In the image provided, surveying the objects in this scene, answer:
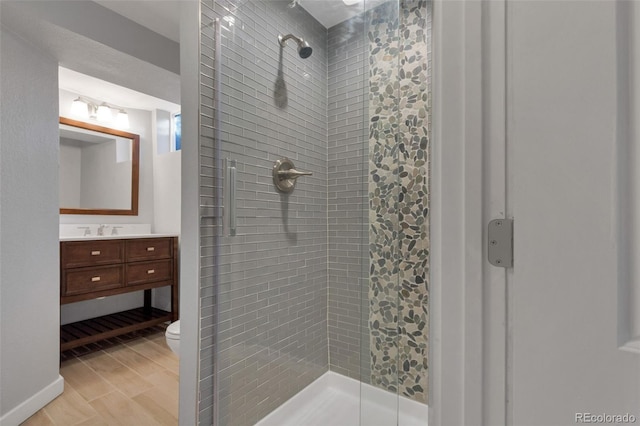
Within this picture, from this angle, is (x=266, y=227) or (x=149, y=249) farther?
(x=149, y=249)

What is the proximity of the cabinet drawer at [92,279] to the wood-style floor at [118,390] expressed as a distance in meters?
0.55

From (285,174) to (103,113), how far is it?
2.70m

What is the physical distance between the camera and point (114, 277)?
268cm

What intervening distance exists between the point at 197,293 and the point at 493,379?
1058 mm

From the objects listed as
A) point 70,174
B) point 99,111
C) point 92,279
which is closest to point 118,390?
point 92,279

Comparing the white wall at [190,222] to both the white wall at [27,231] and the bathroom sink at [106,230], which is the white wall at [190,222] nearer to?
the white wall at [27,231]

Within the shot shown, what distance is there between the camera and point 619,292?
574 millimetres

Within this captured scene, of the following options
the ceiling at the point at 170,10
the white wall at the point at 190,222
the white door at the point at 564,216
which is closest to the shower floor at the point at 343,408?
the white wall at the point at 190,222

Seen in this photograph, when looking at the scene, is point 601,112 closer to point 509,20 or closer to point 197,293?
point 509,20

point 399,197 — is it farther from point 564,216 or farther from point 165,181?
point 165,181

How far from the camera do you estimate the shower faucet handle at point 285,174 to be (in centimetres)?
162

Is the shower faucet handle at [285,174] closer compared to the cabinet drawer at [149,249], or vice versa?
the shower faucet handle at [285,174]

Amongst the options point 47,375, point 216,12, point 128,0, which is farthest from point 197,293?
point 128,0

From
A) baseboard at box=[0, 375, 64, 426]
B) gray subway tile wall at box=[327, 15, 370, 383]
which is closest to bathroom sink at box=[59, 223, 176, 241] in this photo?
baseboard at box=[0, 375, 64, 426]
